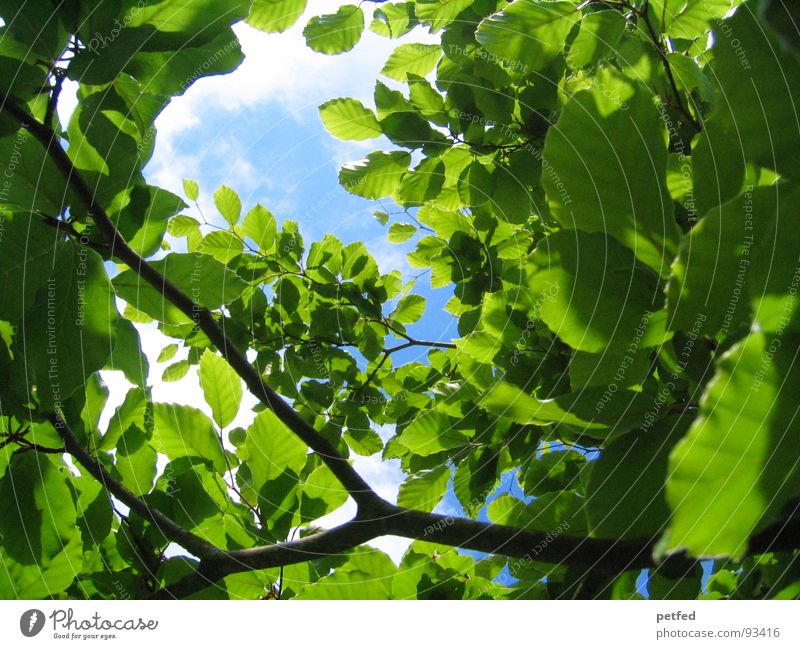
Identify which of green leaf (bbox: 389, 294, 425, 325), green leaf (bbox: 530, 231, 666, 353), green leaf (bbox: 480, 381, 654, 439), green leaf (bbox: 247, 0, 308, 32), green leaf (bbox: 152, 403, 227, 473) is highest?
green leaf (bbox: 247, 0, 308, 32)

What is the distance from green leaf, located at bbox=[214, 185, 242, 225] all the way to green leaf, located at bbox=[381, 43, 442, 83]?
511 millimetres

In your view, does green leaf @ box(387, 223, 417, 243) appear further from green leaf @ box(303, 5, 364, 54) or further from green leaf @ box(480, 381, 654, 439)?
green leaf @ box(480, 381, 654, 439)

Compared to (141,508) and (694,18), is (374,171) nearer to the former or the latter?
(694,18)

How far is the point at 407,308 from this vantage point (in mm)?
1546

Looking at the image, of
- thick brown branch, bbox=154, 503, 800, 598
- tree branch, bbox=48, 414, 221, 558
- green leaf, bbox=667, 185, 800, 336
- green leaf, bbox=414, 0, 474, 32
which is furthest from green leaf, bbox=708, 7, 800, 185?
green leaf, bbox=414, 0, 474, 32

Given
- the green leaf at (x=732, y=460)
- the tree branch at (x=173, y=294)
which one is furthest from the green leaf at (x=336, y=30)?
the green leaf at (x=732, y=460)

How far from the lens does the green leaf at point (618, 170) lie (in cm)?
34

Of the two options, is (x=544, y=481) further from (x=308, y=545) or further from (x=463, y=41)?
(x=463, y=41)

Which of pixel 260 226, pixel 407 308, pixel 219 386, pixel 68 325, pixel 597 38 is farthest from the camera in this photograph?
pixel 407 308

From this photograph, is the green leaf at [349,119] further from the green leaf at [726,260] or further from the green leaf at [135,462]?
the green leaf at [726,260]

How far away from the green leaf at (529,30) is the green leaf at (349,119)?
14.5 inches

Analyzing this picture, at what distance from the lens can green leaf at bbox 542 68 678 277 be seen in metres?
0.34

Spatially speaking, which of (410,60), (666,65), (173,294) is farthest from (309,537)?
(410,60)

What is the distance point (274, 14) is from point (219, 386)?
0.60 meters
